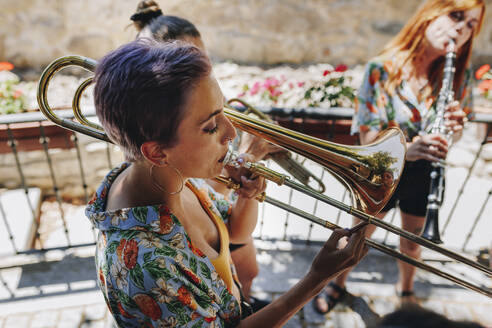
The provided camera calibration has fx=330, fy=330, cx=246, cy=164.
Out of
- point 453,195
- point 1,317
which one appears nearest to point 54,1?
point 1,317

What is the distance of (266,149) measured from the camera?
195cm

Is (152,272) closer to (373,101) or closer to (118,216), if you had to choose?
(118,216)

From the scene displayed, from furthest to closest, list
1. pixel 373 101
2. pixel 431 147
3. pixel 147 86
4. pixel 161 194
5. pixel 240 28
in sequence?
pixel 240 28 → pixel 373 101 → pixel 431 147 → pixel 161 194 → pixel 147 86

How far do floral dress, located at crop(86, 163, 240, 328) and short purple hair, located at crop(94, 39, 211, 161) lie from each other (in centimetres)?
30

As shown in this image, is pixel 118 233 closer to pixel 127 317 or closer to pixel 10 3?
pixel 127 317

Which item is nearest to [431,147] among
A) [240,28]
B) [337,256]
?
[337,256]

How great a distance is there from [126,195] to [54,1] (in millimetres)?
6476

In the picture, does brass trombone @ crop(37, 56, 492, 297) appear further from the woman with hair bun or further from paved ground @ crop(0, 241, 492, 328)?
paved ground @ crop(0, 241, 492, 328)

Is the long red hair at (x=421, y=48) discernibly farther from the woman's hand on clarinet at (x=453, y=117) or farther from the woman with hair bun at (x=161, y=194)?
the woman with hair bun at (x=161, y=194)

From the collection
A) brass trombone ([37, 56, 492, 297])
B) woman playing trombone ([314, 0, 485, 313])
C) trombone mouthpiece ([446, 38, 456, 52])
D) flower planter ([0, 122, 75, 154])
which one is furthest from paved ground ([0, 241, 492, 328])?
trombone mouthpiece ([446, 38, 456, 52])

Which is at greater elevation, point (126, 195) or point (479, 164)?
point (126, 195)

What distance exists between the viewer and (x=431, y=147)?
1.96 m

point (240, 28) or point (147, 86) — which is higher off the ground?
point (240, 28)

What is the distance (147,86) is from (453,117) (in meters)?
1.90
